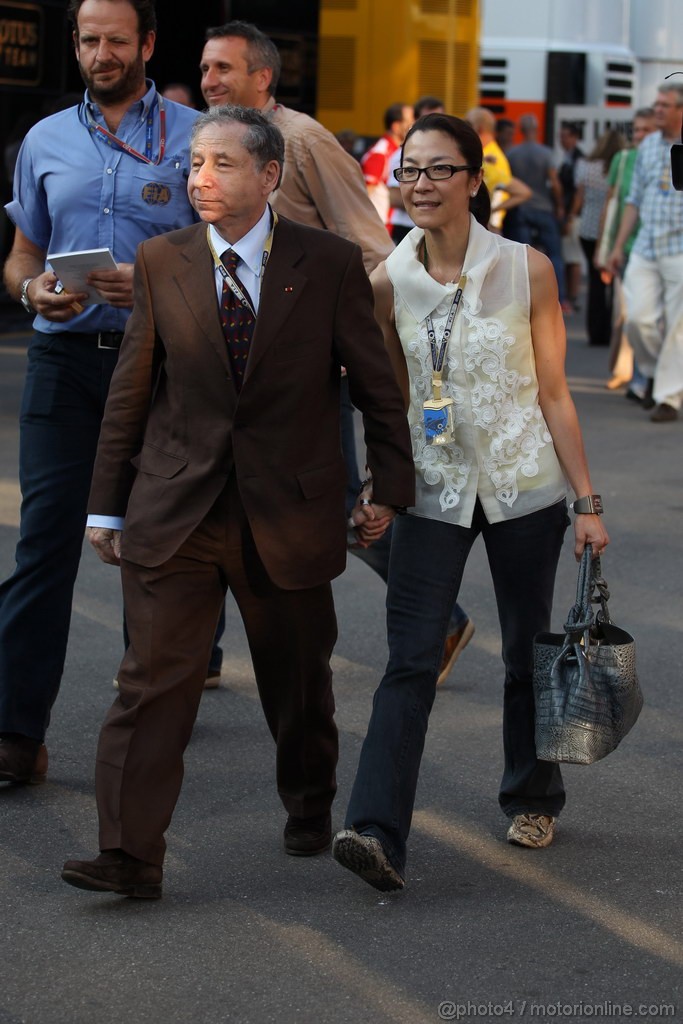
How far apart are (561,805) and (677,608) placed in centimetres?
290

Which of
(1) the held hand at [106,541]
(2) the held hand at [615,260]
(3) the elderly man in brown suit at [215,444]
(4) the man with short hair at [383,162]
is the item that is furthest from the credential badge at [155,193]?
(4) the man with short hair at [383,162]

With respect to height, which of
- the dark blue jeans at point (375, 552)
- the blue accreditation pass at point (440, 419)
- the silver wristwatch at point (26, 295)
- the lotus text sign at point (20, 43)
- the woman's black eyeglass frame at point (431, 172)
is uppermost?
the lotus text sign at point (20, 43)

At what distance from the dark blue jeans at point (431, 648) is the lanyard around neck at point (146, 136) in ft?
4.43

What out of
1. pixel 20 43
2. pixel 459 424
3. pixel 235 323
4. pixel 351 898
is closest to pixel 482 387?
pixel 459 424

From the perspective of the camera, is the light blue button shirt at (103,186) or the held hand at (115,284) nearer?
the held hand at (115,284)

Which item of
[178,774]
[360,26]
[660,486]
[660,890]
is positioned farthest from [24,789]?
[360,26]

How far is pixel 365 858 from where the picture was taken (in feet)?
13.5

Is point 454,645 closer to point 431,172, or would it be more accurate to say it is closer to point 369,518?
point 369,518

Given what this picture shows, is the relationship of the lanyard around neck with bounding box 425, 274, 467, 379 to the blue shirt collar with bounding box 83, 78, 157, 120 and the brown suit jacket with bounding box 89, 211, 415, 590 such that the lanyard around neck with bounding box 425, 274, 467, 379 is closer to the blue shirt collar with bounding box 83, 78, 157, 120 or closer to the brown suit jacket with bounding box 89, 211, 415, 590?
the brown suit jacket with bounding box 89, 211, 415, 590

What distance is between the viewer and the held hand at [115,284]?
469 centimetres

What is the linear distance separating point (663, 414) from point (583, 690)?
868 centimetres

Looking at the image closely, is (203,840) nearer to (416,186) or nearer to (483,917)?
(483,917)

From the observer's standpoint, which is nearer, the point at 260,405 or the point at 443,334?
the point at 260,405

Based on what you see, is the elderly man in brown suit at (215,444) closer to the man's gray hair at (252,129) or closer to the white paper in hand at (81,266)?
the man's gray hair at (252,129)
